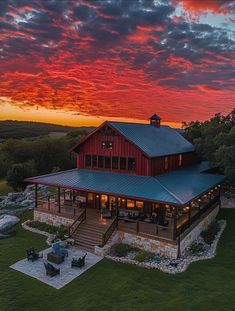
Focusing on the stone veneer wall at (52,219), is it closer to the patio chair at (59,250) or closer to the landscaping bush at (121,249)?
the patio chair at (59,250)

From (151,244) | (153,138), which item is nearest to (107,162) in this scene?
(153,138)

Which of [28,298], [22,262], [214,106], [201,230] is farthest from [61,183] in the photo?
[214,106]

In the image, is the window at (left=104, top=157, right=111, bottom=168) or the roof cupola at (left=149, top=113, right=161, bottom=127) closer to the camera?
the window at (left=104, top=157, right=111, bottom=168)

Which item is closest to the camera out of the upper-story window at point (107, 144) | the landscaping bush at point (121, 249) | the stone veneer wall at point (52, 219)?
the landscaping bush at point (121, 249)

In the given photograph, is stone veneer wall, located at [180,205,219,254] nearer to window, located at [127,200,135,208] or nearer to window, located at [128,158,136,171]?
window, located at [127,200,135,208]

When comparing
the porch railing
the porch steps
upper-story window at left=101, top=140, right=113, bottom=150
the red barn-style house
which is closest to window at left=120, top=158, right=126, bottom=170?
the red barn-style house

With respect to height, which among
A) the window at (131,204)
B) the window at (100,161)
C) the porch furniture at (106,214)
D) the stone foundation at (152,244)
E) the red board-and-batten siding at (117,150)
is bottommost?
the stone foundation at (152,244)


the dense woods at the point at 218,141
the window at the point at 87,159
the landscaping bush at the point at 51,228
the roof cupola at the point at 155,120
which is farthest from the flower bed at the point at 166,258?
the roof cupola at the point at 155,120
